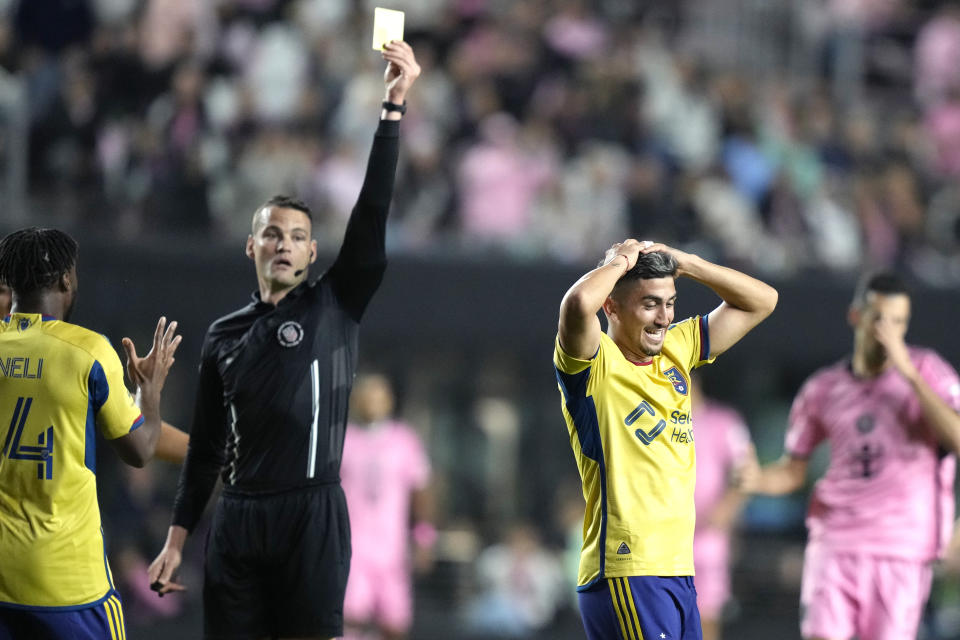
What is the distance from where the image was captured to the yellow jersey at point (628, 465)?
16.4 ft

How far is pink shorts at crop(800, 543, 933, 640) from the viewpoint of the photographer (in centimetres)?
683

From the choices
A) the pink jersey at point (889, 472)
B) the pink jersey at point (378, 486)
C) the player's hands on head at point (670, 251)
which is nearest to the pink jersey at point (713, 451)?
the pink jersey at point (378, 486)

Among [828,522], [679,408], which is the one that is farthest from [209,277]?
[679,408]

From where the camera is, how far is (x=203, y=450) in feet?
18.2

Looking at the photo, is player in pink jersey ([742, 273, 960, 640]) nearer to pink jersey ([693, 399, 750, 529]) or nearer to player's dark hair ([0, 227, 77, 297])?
player's dark hair ([0, 227, 77, 297])

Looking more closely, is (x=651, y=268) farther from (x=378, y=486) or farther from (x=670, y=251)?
(x=378, y=486)

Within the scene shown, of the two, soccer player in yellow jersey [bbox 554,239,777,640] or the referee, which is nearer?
soccer player in yellow jersey [bbox 554,239,777,640]

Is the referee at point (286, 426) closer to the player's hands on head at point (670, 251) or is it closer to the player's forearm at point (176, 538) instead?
the player's forearm at point (176, 538)

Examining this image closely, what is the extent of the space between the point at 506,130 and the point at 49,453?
353 inches

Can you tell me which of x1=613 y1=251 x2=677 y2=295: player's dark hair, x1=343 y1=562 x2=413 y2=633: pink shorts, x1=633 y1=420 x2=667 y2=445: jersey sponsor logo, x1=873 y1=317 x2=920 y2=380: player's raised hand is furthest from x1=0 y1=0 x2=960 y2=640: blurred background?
x1=633 y1=420 x2=667 y2=445: jersey sponsor logo

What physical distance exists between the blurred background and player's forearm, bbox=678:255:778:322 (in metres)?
6.38

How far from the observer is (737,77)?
14.9m

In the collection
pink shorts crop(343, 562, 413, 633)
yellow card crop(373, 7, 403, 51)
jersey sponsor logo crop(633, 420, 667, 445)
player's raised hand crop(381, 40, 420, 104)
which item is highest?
yellow card crop(373, 7, 403, 51)

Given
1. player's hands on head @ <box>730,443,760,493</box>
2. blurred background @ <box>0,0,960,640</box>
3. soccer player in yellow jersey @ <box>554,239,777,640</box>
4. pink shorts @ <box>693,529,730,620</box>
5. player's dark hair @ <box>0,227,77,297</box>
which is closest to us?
player's dark hair @ <box>0,227,77,297</box>
